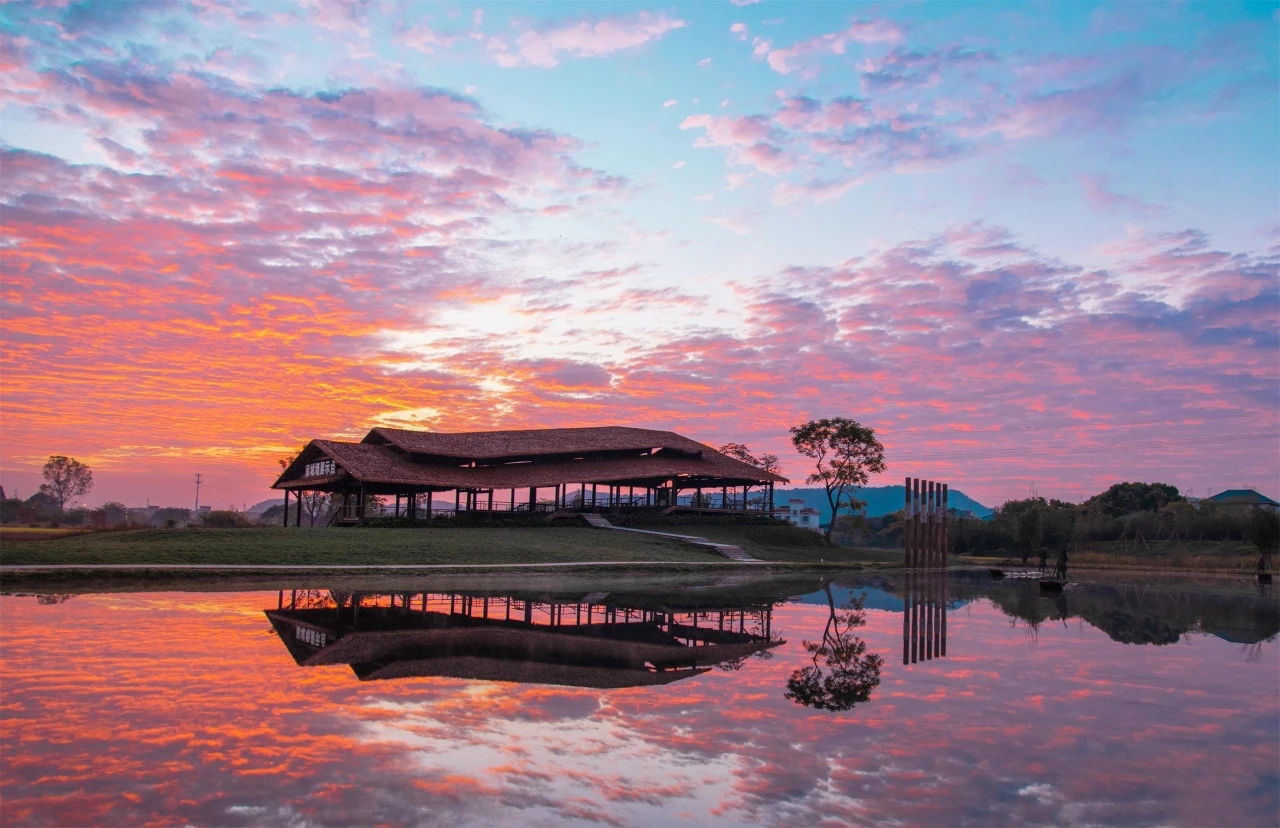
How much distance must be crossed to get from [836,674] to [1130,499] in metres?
91.3

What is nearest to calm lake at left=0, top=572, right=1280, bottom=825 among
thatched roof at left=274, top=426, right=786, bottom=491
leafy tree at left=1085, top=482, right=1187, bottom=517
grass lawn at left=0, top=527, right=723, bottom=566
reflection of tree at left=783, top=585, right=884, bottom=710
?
reflection of tree at left=783, top=585, right=884, bottom=710

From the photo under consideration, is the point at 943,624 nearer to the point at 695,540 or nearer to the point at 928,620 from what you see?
the point at 928,620

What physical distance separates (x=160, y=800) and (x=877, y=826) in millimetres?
4974

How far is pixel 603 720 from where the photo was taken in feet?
28.9

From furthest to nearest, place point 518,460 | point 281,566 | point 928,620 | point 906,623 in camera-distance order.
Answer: point 518,460 → point 281,566 → point 928,620 → point 906,623

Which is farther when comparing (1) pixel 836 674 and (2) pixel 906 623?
(2) pixel 906 623

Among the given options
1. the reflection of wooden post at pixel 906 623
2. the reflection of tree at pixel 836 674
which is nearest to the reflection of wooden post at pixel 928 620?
the reflection of wooden post at pixel 906 623

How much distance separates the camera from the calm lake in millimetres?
6414

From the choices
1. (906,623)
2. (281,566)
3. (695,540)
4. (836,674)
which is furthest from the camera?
(695,540)

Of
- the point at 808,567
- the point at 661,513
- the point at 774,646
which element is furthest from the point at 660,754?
the point at 661,513

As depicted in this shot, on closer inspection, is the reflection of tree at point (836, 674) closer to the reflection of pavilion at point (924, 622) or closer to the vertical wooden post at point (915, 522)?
the reflection of pavilion at point (924, 622)

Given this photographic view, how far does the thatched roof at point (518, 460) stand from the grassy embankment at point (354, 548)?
6.43m

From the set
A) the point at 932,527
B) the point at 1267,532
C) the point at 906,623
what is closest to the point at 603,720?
the point at 906,623

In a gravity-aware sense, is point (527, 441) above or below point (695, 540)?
above
